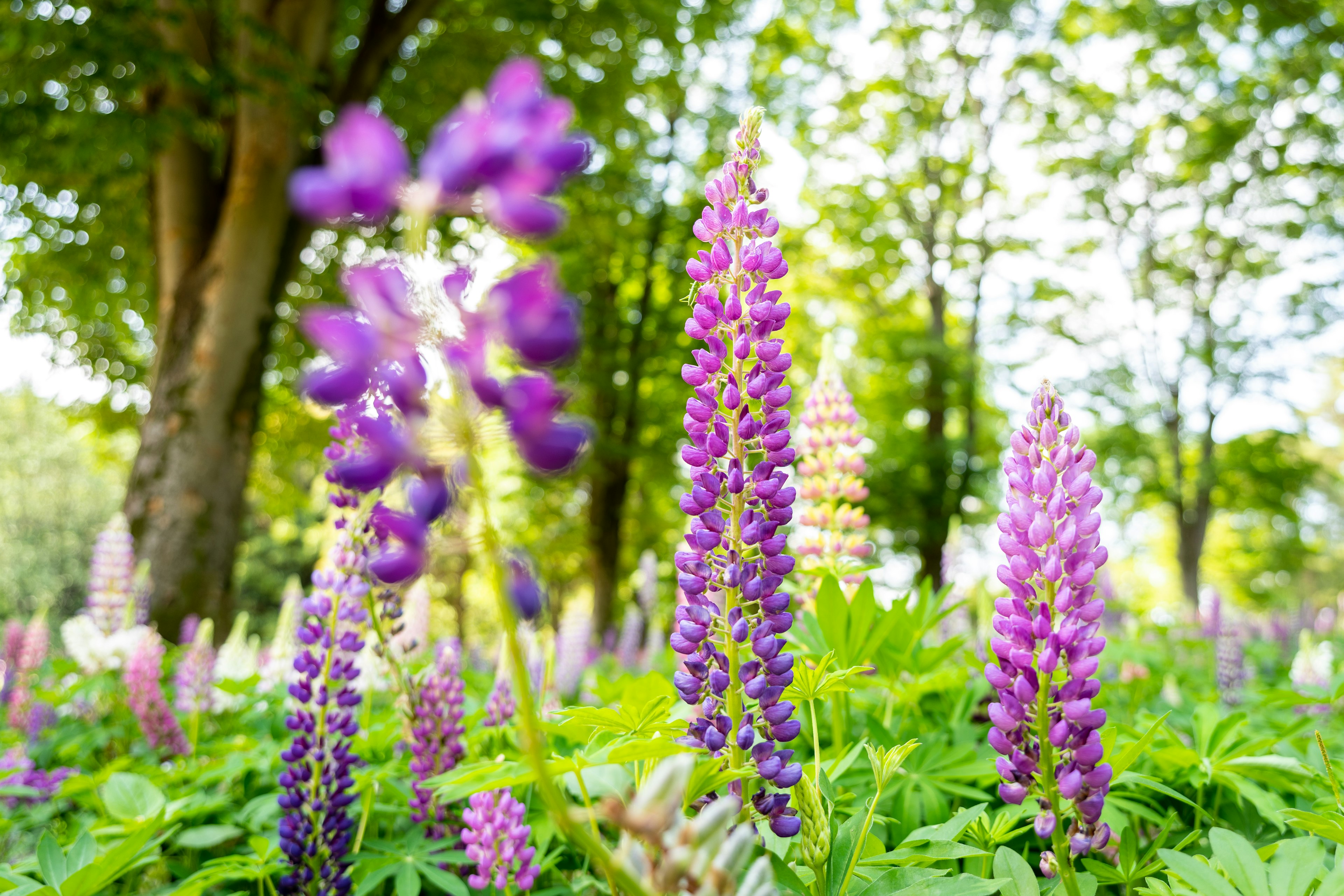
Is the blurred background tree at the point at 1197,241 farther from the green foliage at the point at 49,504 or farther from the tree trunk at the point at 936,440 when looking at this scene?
the green foliage at the point at 49,504

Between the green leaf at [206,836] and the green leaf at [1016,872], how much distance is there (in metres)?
1.82

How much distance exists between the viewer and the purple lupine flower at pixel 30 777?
9.69 feet

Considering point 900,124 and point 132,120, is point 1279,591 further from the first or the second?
point 132,120

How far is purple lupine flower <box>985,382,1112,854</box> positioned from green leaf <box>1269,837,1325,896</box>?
0.22m

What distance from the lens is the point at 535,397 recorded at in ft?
2.67

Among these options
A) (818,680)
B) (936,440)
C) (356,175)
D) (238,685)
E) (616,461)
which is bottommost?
(238,685)

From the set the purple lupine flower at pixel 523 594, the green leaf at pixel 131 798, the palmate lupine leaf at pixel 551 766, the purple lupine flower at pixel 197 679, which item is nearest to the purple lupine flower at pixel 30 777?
the purple lupine flower at pixel 197 679

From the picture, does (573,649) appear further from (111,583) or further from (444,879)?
(444,879)

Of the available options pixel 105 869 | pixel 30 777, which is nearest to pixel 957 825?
pixel 105 869

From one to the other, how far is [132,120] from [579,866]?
819 centimetres

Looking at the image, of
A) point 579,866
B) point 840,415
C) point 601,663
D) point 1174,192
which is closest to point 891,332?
point 1174,192

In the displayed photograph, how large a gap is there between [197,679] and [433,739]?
1.94 meters

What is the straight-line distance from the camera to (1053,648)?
50.1 inches

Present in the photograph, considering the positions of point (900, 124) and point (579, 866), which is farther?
point (900, 124)
